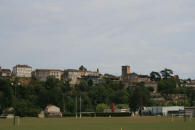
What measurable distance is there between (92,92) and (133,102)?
140 ft

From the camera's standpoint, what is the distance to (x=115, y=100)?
189 metres

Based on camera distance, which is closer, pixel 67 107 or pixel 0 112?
pixel 0 112

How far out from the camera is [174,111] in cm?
11606

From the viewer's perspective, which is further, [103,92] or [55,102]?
[103,92]

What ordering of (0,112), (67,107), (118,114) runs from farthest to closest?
(67,107) → (0,112) → (118,114)

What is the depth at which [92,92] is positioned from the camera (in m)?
187

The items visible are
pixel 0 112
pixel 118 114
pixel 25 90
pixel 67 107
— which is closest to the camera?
pixel 118 114

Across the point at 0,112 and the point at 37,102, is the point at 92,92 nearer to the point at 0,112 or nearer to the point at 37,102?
the point at 37,102

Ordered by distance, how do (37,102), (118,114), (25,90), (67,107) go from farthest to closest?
(25,90)
(37,102)
(67,107)
(118,114)

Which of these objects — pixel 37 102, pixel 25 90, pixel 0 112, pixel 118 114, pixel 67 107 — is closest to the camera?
pixel 118 114

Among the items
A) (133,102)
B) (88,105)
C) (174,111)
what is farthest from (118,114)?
(88,105)

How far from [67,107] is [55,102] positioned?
7849 mm

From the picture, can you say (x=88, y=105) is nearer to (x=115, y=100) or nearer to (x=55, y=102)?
(x=55, y=102)

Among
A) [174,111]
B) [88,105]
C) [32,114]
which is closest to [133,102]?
[88,105]
